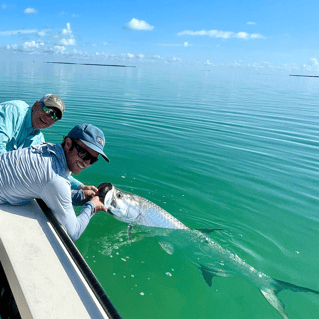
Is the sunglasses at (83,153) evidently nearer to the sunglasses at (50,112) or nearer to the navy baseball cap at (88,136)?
the navy baseball cap at (88,136)

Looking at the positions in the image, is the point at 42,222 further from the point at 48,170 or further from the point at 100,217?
the point at 100,217

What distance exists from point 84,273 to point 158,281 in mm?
2045

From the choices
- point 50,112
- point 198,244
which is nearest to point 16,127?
point 50,112

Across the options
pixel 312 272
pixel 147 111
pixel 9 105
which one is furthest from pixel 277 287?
pixel 147 111

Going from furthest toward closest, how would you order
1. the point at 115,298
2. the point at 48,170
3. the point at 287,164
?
1. the point at 287,164
2. the point at 115,298
3. the point at 48,170

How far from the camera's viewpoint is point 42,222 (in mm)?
2891

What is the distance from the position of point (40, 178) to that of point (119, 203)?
5.03ft

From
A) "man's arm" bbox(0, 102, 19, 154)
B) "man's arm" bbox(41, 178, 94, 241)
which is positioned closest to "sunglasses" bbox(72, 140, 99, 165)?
"man's arm" bbox(41, 178, 94, 241)

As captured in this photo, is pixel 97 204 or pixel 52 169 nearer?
pixel 52 169

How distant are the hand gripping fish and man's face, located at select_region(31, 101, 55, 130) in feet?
4.19

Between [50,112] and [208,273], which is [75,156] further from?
[208,273]

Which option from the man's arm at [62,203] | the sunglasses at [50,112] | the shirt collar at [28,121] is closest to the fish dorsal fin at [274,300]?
the man's arm at [62,203]

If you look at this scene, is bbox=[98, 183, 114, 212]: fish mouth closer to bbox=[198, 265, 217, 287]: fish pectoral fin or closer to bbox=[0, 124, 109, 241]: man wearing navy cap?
bbox=[0, 124, 109, 241]: man wearing navy cap

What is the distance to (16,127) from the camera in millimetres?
4211
